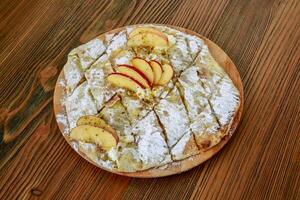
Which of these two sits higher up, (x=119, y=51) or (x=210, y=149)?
(x=119, y=51)

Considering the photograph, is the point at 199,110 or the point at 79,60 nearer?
the point at 199,110

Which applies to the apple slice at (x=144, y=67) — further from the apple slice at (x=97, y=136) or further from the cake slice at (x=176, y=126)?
the apple slice at (x=97, y=136)

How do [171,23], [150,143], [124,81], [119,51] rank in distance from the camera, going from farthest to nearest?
[171,23]
[119,51]
[124,81]
[150,143]

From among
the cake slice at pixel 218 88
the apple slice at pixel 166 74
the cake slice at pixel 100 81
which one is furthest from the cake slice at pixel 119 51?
the cake slice at pixel 218 88

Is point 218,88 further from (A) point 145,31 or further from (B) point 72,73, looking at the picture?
(B) point 72,73

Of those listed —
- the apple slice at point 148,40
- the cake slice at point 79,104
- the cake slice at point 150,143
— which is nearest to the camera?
the cake slice at point 150,143

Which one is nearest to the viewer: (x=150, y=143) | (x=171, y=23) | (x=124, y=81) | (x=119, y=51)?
(x=150, y=143)

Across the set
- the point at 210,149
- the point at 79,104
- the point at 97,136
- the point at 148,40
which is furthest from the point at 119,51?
the point at 210,149
